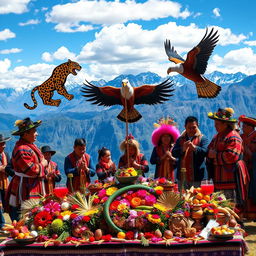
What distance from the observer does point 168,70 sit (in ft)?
27.5

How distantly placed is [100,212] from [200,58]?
168 inches

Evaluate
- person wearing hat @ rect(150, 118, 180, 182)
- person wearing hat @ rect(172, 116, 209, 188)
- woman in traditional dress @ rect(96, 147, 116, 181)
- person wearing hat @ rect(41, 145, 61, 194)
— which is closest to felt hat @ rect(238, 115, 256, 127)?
person wearing hat @ rect(172, 116, 209, 188)

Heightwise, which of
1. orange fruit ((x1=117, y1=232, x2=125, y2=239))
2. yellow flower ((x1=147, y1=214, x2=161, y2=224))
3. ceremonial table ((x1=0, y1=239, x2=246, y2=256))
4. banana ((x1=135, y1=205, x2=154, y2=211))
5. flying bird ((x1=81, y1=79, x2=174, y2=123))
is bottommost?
ceremonial table ((x1=0, y1=239, x2=246, y2=256))

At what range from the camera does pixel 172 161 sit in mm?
8578

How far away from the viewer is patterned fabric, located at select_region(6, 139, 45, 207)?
737cm

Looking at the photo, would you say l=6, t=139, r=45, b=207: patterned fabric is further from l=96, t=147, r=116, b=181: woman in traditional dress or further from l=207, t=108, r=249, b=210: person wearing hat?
l=207, t=108, r=249, b=210: person wearing hat

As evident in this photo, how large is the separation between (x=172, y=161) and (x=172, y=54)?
2.34 m

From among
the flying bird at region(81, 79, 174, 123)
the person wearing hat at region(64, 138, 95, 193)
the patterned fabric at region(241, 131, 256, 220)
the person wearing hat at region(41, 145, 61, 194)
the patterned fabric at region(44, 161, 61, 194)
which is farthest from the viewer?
the patterned fabric at region(44, 161, 61, 194)

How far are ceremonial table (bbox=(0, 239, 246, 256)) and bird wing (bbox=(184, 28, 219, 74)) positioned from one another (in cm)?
420

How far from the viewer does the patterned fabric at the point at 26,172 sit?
7367 millimetres

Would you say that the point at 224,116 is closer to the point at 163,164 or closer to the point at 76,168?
the point at 163,164

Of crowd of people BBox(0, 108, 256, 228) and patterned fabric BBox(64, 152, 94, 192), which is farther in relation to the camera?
patterned fabric BBox(64, 152, 94, 192)

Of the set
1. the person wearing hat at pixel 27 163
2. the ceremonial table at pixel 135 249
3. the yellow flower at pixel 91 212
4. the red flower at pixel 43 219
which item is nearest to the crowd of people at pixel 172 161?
the person wearing hat at pixel 27 163

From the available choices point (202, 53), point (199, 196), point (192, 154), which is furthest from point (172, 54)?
point (199, 196)
